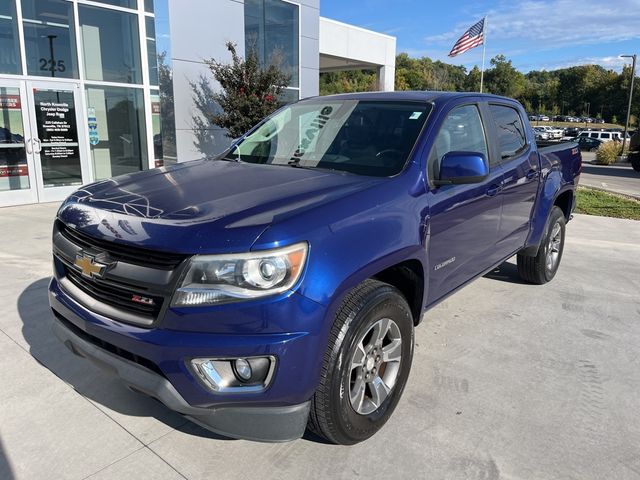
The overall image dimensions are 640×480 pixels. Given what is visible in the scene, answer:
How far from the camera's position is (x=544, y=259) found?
512 centimetres

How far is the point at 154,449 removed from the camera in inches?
103

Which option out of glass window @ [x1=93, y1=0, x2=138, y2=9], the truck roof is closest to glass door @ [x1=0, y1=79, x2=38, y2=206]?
glass window @ [x1=93, y1=0, x2=138, y2=9]

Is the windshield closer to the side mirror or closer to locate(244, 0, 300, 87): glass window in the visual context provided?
the side mirror

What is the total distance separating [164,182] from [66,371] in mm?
1486

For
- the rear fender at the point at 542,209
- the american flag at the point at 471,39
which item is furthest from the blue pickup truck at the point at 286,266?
the american flag at the point at 471,39

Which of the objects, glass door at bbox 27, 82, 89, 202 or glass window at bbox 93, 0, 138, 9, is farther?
glass window at bbox 93, 0, 138, 9

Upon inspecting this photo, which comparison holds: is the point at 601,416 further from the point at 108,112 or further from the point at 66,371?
the point at 108,112

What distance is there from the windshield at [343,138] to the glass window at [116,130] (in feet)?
25.8

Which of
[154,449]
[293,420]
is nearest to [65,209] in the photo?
[154,449]

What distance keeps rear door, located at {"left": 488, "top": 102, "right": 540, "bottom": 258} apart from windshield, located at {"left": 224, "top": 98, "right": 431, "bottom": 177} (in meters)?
1.03

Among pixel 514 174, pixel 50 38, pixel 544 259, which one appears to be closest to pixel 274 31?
pixel 50 38

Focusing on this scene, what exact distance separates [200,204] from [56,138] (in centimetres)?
894

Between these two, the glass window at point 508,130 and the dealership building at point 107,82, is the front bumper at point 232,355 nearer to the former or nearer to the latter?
the glass window at point 508,130

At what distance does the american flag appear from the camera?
23.9 metres
